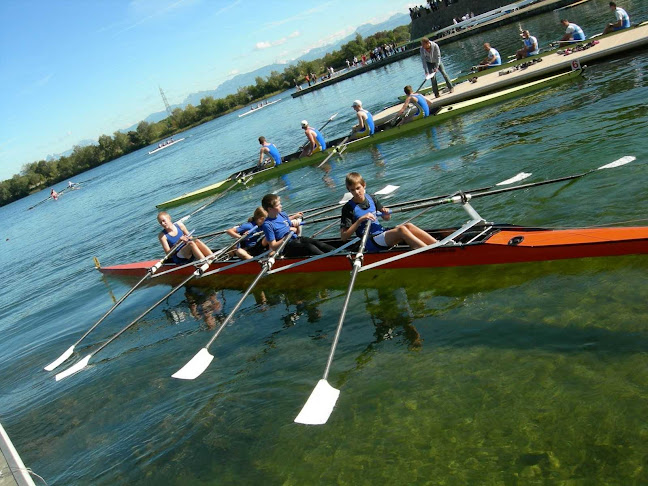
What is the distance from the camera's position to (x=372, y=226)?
306 inches

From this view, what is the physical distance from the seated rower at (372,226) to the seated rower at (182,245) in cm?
432

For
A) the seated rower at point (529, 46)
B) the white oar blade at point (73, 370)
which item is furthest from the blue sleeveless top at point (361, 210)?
the seated rower at point (529, 46)

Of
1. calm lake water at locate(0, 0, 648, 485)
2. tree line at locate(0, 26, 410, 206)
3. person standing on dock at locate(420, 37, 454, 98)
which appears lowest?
calm lake water at locate(0, 0, 648, 485)

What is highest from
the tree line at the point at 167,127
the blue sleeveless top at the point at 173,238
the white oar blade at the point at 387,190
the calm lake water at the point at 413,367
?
the tree line at the point at 167,127

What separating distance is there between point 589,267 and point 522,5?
56277 mm

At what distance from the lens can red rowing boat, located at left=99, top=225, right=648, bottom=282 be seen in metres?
5.84

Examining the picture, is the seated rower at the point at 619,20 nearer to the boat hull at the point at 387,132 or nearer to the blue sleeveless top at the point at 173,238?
the boat hull at the point at 387,132

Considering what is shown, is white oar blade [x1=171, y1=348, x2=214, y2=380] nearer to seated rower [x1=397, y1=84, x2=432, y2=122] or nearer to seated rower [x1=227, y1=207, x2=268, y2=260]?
seated rower [x1=227, y1=207, x2=268, y2=260]

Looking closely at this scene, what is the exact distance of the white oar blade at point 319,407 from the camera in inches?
200

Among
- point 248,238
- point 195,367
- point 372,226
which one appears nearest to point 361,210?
point 372,226

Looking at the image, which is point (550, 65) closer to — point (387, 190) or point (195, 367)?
point (387, 190)

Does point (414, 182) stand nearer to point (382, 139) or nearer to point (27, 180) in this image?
point (382, 139)

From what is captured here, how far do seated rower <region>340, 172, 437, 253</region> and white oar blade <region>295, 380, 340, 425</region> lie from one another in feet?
9.02

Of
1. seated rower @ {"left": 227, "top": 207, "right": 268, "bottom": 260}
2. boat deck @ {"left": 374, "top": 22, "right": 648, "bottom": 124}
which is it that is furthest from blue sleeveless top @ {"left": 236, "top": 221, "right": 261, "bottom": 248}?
boat deck @ {"left": 374, "top": 22, "right": 648, "bottom": 124}
